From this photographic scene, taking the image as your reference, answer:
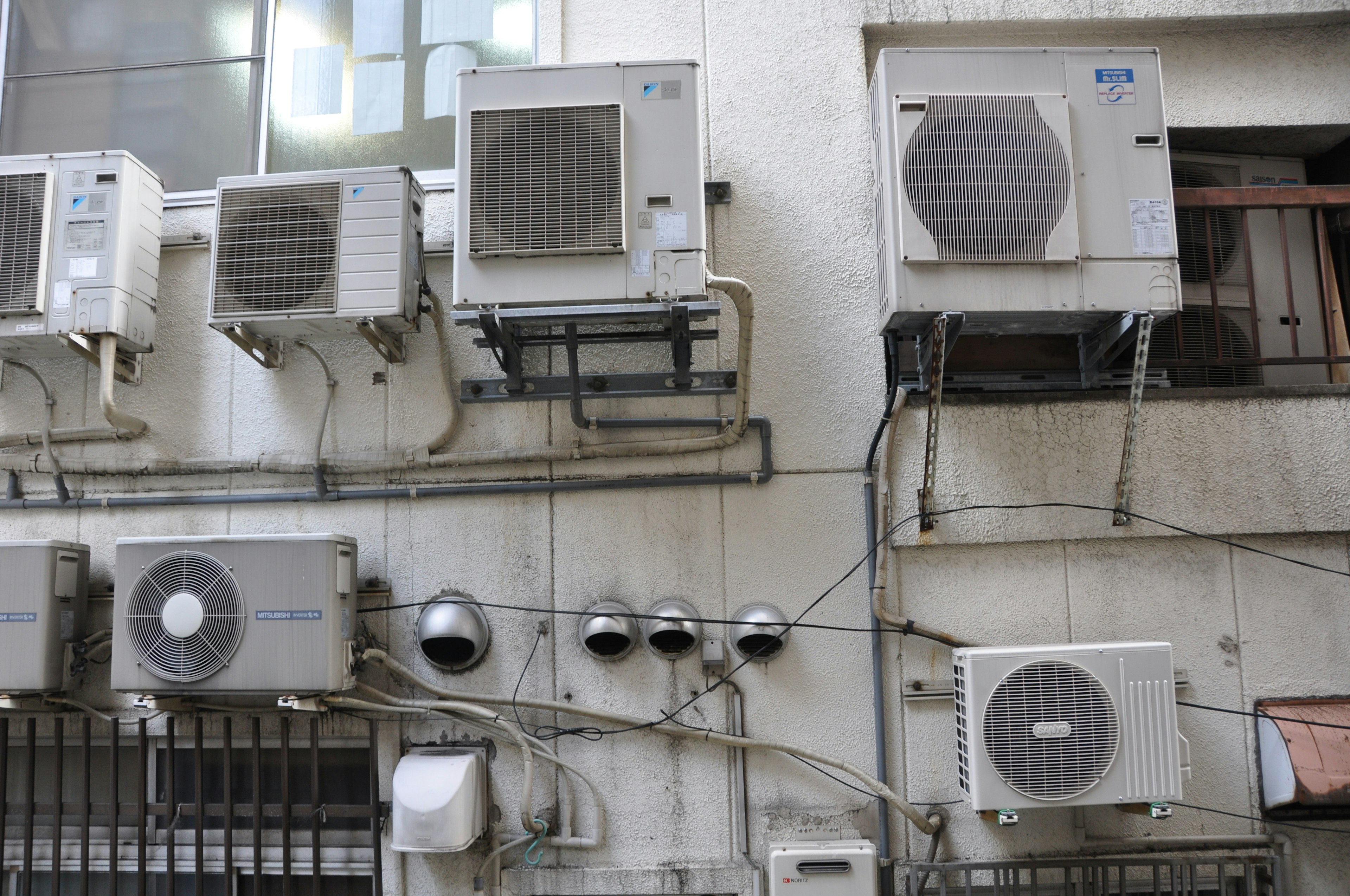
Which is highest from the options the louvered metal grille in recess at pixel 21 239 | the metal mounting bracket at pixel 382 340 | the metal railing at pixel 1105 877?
the louvered metal grille in recess at pixel 21 239

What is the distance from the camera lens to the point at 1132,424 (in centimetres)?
312

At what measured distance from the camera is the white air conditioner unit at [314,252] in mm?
3082

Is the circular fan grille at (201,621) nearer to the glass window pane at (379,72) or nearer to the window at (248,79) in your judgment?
the window at (248,79)

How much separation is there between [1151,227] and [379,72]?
325cm

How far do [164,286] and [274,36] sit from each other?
127 cm

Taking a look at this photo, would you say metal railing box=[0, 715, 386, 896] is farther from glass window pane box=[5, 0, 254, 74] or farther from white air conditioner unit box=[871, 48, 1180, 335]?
glass window pane box=[5, 0, 254, 74]

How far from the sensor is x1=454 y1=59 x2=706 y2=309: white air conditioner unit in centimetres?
284

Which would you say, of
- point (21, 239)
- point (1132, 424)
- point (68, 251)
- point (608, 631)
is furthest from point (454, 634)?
point (1132, 424)

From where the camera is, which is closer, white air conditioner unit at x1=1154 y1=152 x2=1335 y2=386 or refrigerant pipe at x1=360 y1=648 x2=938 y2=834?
refrigerant pipe at x1=360 y1=648 x2=938 y2=834

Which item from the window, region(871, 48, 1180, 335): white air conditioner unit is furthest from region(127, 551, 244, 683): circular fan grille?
region(871, 48, 1180, 335): white air conditioner unit

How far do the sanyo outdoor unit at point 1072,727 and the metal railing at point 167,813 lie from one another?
2190 mm

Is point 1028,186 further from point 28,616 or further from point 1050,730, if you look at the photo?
point 28,616

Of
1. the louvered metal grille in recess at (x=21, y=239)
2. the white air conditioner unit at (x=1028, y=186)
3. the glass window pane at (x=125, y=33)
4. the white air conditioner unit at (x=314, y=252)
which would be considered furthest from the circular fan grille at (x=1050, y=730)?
the glass window pane at (x=125, y=33)

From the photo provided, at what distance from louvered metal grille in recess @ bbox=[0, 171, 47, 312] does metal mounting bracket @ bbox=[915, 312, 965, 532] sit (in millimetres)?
3340
